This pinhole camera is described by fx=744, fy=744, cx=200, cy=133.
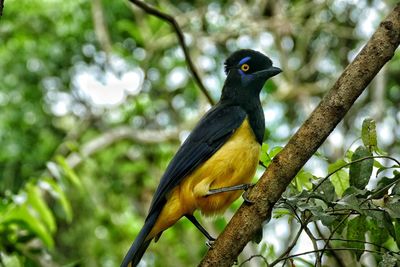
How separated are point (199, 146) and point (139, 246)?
598 millimetres

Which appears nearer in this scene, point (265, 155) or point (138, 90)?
point (265, 155)

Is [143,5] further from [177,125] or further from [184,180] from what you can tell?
[177,125]

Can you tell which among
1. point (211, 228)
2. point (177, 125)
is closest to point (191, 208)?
point (211, 228)

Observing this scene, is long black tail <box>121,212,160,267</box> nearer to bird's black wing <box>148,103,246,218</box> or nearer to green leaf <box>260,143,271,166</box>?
bird's black wing <box>148,103,246,218</box>

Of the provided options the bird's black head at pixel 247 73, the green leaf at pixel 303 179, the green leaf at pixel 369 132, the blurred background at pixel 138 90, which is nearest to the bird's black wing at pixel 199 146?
the bird's black head at pixel 247 73

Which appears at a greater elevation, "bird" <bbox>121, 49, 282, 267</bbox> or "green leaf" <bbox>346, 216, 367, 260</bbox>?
"bird" <bbox>121, 49, 282, 267</bbox>

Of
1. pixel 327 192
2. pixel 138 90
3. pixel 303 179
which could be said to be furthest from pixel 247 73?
pixel 138 90

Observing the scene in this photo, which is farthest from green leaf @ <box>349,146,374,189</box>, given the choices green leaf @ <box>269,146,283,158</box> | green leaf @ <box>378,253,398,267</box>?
green leaf @ <box>269,146,283,158</box>

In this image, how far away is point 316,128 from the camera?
2.60 metres

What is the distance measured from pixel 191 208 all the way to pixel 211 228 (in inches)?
90.8

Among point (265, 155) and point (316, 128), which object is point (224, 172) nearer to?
point (265, 155)

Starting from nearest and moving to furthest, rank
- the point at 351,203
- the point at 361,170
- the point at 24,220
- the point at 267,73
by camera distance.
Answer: the point at 351,203, the point at 361,170, the point at 267,73, the point at 24,220

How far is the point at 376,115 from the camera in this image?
6.04m

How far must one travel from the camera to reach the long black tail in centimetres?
338
